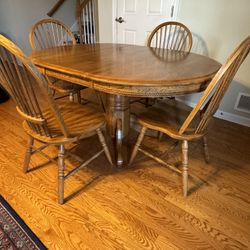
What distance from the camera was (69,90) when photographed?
1.76 m

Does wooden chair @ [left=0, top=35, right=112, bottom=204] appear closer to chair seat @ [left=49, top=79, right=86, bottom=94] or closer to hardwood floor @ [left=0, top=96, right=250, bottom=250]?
hardwood floor @ [left=0, top=96, right=250, bottom=250]

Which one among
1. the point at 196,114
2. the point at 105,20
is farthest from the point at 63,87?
the point at 105,20

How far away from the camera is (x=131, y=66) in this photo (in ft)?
3.94

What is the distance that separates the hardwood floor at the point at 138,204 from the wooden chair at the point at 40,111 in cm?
14

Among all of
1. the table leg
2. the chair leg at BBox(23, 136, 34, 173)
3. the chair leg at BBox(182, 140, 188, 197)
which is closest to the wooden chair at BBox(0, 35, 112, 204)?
the chair leg at BBox(23, 136, 34, 173)

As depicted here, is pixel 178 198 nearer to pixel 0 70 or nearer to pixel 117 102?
pixel 117 102

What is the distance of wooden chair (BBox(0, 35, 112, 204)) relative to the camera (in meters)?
0.85

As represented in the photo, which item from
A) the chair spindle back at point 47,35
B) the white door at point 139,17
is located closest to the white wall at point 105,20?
the white door at point 139,17

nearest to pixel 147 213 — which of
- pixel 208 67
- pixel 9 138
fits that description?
pixel 208 67

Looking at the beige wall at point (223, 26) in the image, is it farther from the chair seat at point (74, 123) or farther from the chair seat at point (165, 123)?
the chair seat at point (74, 123)

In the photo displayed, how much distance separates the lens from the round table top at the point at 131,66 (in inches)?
39.3

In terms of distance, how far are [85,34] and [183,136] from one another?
3744 millimetres

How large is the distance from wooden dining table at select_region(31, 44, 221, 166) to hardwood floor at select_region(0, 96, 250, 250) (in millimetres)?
264

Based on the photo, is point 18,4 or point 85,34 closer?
point 18,4
